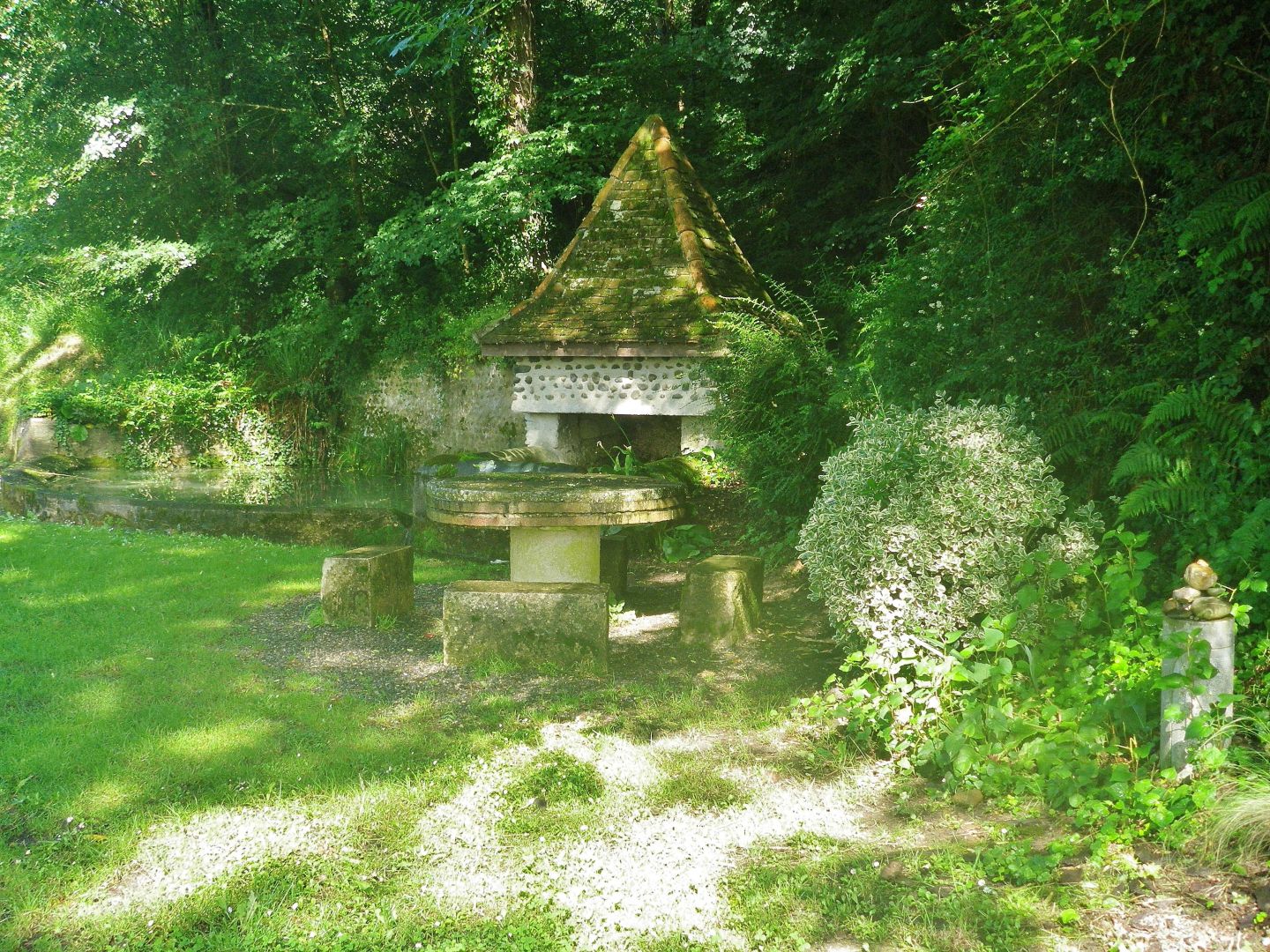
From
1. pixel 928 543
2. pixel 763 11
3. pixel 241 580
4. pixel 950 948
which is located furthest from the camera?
pixel 763 11

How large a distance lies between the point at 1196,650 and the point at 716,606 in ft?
10.9

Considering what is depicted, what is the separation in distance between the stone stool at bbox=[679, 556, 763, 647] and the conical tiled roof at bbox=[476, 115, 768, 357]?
3.62m

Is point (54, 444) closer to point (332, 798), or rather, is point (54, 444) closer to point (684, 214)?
point (684, 214)

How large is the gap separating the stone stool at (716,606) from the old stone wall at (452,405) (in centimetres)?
871

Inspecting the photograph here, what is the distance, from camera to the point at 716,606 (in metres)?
6.47

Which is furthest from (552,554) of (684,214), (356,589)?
(684,214)

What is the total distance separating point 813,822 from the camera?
3939 mm

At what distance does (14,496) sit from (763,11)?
12030mm

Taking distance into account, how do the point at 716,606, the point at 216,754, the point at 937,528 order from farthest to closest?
the point at 716,606
the point at 937,528
the point at 216,754

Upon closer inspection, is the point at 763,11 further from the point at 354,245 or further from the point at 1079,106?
the point at 1079,106

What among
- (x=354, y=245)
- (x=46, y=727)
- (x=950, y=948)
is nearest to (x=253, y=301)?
(x=354, y=245)

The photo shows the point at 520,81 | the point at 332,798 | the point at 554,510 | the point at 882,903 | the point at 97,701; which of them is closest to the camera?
the point at 882,903

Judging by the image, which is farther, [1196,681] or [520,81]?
[520,81]

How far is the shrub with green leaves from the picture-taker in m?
4.68
